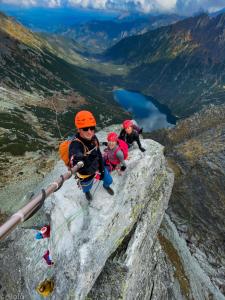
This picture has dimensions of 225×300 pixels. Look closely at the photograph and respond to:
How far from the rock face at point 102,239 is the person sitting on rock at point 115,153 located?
3.99ft

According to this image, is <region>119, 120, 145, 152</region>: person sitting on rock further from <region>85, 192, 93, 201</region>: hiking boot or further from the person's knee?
<region>85, 192, 93, 201</region>: hiking boot

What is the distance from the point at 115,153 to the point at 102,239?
20.4 ft

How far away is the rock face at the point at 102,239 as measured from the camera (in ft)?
61.0

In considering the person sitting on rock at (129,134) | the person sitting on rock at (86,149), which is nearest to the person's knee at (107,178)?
the person sitting on rock at (86,149)

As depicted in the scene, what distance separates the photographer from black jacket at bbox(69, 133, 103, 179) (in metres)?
16.6

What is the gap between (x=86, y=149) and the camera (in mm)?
17562

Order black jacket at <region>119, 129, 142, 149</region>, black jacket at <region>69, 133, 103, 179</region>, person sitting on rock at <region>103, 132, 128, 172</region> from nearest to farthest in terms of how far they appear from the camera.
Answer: black jacket at <region>69, 133, 103, 179</region> → person sitting on rock at <region>103, 132, 128, 172</region> → black jacket at <region>119, 129, 142, 149</region>

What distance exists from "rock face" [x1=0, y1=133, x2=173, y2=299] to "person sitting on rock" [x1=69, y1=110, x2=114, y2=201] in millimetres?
2715

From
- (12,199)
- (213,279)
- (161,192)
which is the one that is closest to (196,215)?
(213,279)

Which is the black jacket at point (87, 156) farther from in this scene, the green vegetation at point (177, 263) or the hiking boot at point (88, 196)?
the green vegetation at point (177, 263)

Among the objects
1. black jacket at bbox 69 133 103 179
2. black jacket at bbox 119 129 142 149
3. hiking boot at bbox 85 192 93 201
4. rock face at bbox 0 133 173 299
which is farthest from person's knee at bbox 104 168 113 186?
black jacket at bbox 119 129 142 149

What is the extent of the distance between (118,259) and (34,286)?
590 centimetres

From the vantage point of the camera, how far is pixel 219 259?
206ft

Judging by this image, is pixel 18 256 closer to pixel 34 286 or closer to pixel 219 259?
pixel 34 286
